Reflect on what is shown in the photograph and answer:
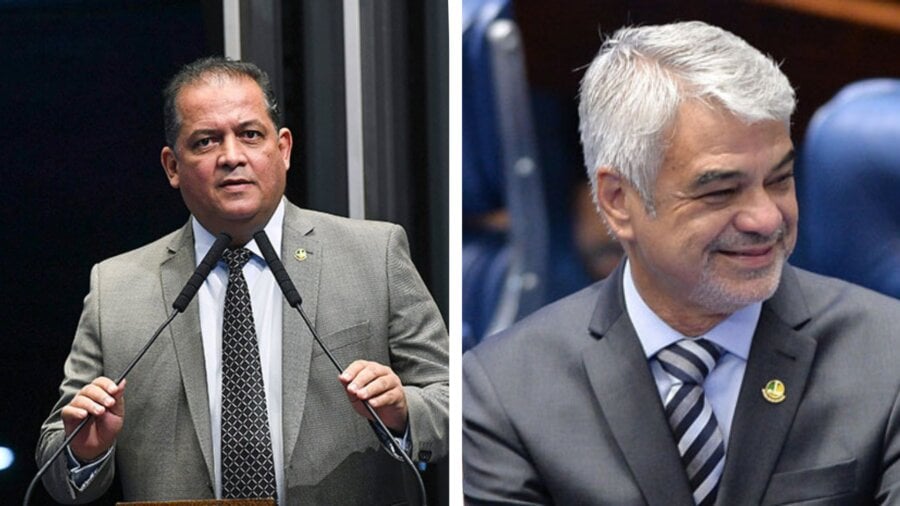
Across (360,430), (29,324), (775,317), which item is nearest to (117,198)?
(29,324)

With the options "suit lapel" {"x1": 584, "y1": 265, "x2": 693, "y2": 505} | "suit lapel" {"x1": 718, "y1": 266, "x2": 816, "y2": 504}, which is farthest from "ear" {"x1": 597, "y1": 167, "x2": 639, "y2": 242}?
"suit lapel" {"x1": 718, "y1": 266, "x2": 816, "y2": 504}

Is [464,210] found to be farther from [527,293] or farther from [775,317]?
[775,317]

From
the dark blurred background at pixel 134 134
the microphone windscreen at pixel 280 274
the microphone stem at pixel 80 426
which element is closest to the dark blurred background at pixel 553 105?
the dark blurred background at pixel 134 134

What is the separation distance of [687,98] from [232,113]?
1335 millimetres

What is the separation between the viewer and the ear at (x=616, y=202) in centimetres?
375

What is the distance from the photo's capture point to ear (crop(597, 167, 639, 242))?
12.3ft

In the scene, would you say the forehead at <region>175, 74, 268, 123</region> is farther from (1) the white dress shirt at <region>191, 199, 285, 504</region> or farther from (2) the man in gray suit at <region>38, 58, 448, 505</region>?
(1) the white dress shirt at <region>191, 199, 285, 504</region>

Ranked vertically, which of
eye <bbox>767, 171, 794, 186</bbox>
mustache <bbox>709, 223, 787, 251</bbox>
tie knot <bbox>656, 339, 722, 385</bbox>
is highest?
eye <bbox>767, 171, 794, 186</bbox>

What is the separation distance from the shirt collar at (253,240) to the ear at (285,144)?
0.12 meters

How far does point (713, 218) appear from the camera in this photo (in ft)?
12.0

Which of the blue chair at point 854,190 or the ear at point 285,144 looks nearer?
the blue chair at point 854,190

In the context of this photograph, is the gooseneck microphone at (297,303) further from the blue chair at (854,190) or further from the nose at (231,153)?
the blue chair at (854,190)

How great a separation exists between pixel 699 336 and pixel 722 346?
7 centimetres

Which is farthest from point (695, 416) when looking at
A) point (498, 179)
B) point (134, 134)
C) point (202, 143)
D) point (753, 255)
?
point (134, 134)
